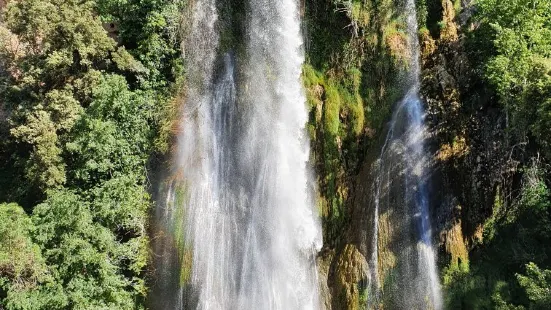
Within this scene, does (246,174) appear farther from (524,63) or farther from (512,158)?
(524,63)

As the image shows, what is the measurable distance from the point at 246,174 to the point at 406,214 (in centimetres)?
569

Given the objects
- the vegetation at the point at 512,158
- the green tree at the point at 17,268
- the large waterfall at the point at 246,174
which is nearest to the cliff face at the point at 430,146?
the vegetation at the point at 512,158

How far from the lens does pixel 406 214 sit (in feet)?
50.5

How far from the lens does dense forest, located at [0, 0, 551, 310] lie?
1396cm

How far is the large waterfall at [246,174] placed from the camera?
15914 millimetres

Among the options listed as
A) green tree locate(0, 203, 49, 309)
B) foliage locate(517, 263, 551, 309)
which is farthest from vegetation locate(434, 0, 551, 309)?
green tree locate(0, 203, 49, 309)

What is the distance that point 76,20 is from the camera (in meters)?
16.1

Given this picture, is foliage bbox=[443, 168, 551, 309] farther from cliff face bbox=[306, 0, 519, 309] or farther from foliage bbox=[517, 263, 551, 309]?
foliage bbox=[517, 263, 551, 309]

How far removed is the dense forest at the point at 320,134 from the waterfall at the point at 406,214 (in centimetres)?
28

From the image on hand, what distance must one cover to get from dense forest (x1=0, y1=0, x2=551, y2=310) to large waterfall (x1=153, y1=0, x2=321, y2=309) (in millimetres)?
463

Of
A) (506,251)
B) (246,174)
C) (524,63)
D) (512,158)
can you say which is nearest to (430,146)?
(512,158)

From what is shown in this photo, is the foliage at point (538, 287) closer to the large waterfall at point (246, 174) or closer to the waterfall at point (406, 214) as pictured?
the waterfall at point (406, 214)

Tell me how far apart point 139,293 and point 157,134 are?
5546mm

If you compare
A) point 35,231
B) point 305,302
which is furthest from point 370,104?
point 35,231
